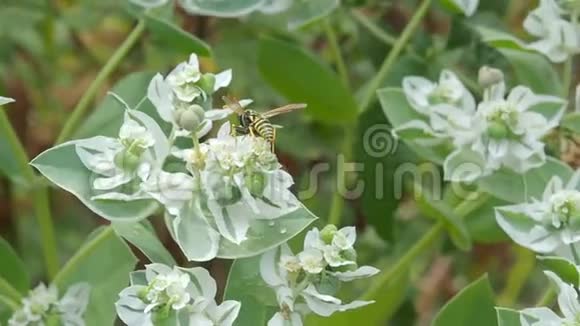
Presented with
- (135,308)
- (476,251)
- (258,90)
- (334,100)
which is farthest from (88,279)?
(476,251)

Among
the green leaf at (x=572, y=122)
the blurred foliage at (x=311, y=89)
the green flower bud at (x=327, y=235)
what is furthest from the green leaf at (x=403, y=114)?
the green flower bud at (x=327, y=235)

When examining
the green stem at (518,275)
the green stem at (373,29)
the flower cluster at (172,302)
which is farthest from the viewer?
the green stem at (518,275)

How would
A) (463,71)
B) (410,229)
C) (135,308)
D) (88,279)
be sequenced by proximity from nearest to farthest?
(135,308)
(88,279)
(463,71)
(410,229)

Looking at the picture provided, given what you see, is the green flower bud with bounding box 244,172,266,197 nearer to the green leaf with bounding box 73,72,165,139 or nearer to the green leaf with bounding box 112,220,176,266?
the green leaf with bounding box 112,220,176,266

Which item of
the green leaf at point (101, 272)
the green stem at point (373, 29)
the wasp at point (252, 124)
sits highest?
the wasp at point (252, 124)

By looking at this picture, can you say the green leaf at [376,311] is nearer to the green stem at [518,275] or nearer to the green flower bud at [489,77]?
the green flower bud at [489,77]

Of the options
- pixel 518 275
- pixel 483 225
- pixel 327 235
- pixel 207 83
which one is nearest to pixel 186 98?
pixel 207 83

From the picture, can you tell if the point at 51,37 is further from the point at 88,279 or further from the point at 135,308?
the point at 135,308
